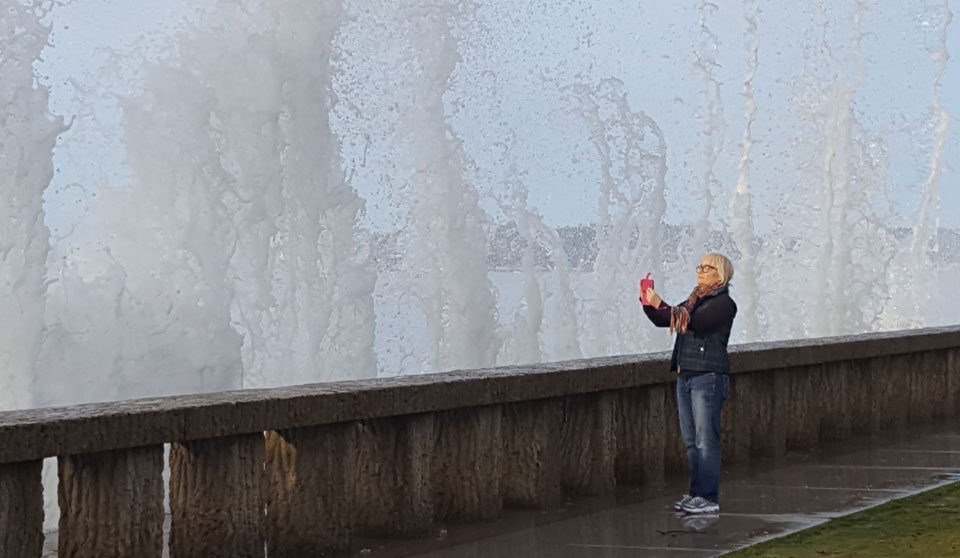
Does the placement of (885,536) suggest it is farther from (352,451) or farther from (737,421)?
(737,421)

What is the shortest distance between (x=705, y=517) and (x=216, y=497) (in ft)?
9.89

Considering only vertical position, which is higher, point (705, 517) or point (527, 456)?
point (527, 456)

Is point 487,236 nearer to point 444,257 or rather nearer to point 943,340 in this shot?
point 444,257

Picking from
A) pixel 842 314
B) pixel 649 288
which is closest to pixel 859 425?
pixel 649 288

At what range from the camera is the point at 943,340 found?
597 inches

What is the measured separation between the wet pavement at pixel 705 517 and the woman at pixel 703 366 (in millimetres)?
227

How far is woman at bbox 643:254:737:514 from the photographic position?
9.15 metres

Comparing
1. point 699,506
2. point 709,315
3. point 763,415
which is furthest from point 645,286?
point 763,415

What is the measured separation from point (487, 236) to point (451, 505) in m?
12.3

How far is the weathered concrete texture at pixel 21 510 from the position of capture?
6.56 meters

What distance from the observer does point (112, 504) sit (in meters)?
7.00

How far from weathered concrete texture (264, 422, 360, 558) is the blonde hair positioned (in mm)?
2372

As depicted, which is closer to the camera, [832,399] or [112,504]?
[112,504]

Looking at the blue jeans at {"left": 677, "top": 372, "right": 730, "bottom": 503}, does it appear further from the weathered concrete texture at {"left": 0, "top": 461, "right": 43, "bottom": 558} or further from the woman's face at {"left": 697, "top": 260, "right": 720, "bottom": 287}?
the weathered concrete texture at {"left": 0, "top": 461, "right": 43, "bottom": 558}
